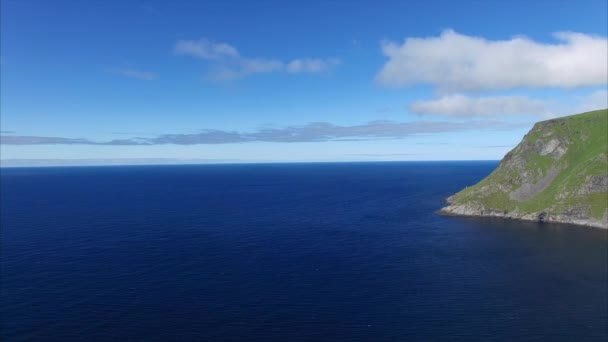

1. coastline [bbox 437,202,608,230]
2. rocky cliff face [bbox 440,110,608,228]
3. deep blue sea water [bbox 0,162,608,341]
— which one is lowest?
deep blue sea water [bbox 0,162,608,341]

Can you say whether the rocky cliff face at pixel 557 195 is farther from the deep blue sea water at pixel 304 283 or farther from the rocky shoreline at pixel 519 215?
the deep blue sea water at pixel 304 283

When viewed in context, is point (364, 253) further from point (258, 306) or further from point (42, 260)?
point (42, 260)

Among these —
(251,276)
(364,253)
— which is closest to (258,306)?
(251,276)

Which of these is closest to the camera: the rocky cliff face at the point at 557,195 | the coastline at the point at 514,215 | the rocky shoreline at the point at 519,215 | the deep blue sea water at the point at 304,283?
the deep blue sea water at the point at 304,283

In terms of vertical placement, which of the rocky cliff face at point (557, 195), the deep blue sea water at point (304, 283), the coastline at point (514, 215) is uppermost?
the rocky cliff face at point (557, 195)

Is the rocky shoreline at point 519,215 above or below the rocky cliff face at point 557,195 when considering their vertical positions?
below

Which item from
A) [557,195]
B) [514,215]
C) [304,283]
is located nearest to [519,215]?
[514,215]

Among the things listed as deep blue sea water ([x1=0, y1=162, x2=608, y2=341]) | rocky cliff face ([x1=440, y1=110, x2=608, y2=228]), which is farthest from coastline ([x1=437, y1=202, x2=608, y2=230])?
deep blue sea water ([x1=0, y1=162, x2=608, y2=341])

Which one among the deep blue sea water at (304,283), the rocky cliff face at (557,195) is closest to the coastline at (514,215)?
the rocky cliff face at (557,195)

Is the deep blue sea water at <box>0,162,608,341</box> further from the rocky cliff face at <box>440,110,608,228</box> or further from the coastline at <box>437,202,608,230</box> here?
the rocky cliff face at <box>440,110,608,228</box>

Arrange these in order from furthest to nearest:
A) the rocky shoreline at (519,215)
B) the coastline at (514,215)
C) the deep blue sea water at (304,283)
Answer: the coastline at (514,215)
the rocky shoreline at (519,215)
the deep blue sea water at (304,283)

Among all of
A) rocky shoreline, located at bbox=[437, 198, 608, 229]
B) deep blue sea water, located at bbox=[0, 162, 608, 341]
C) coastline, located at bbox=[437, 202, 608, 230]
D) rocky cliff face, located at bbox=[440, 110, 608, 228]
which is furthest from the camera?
rocky cliff face, located at bbox=[440, 110, 608, 228]
